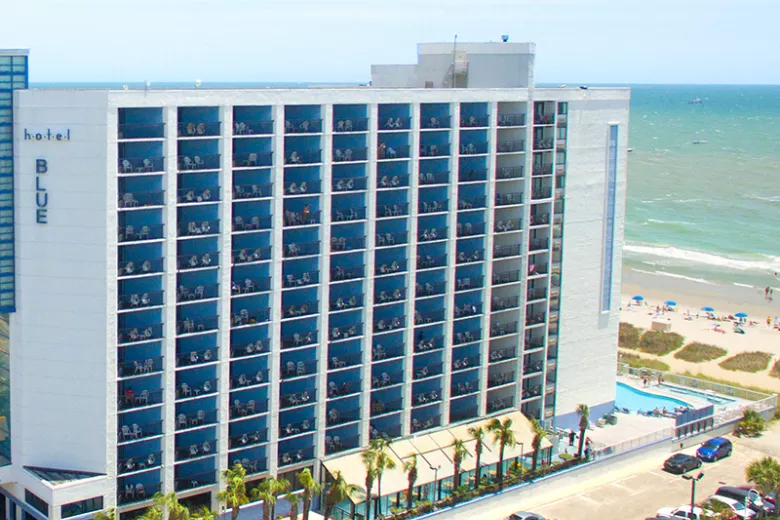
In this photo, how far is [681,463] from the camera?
236 feet

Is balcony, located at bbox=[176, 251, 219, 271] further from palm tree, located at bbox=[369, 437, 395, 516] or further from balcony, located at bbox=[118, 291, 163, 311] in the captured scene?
palm tree, located at bbox=[369, 437, 395, 516]

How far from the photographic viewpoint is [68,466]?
184 ft

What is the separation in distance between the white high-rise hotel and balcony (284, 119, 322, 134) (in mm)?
123

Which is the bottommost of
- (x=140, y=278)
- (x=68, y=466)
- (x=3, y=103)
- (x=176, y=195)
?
(x=68, y=466)

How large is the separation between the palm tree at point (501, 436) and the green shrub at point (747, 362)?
4488cm

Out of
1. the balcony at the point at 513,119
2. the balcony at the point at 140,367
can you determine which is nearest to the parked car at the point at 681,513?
the balcony at the point at 513,119

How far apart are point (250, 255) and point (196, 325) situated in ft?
15.5

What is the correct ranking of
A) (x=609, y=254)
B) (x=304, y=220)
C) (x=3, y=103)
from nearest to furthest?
(x=3, y=103) < (x=304, y=220) < (x=609, y=254)

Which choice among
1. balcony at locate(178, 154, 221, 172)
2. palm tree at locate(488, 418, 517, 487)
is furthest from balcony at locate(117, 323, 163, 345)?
palm tree at locate(488, 418, 517, 487)

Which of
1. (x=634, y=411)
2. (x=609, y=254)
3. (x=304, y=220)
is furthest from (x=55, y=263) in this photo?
(x=634, y=411)

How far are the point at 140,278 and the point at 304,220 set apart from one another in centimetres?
1005

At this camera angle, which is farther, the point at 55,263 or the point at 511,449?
the point at 511,449

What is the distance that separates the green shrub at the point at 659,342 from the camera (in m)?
109

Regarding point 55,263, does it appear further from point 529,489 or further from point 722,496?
point 722,496
